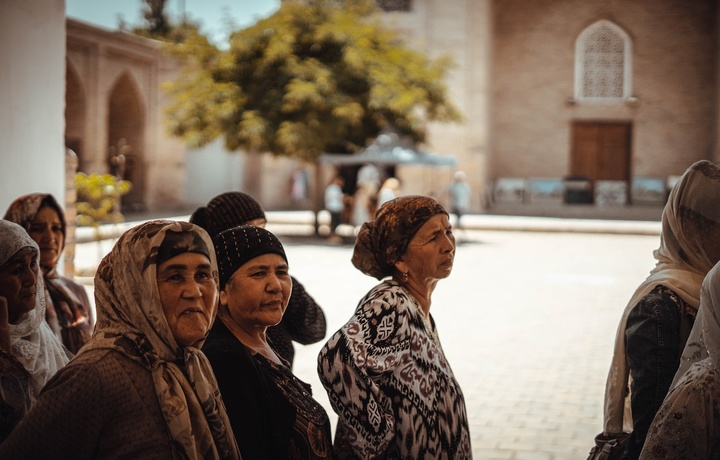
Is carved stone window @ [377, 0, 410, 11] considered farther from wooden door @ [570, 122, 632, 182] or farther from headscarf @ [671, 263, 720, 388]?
headscarf @ [671, 263, 720, 388]

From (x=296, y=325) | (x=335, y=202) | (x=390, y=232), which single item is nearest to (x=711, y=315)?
(x=390, y=232)

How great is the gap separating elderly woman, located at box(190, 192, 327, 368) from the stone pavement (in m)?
1.86

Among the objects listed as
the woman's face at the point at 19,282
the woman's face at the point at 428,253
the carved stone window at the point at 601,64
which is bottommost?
the woman's face at the point at 19,282

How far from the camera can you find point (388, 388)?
257 cm

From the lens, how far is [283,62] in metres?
17.6

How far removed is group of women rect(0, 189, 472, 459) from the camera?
6.20ft

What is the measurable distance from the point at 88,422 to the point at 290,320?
149cm

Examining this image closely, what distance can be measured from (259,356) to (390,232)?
630 millimetres

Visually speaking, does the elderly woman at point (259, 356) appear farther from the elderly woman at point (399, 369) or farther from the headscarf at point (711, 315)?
the headscarf at point (711, 315)

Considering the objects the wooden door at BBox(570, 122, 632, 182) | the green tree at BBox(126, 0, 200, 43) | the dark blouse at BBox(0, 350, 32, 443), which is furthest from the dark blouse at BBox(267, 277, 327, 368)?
the green tree at BBox(126, 0, 200, 43)

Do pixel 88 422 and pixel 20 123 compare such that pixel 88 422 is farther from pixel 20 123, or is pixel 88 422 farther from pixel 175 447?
pixel 20 123

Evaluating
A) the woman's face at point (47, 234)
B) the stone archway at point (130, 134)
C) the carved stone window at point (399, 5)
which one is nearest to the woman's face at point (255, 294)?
the woman's face at point (47, 234)

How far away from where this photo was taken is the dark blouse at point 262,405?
221 cm

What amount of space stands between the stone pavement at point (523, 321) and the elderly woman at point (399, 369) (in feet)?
7.41
